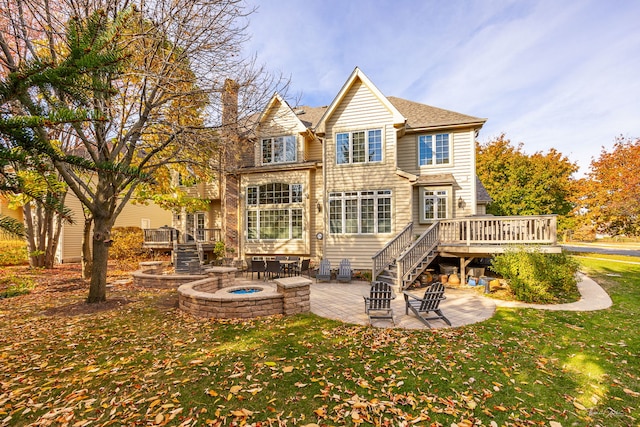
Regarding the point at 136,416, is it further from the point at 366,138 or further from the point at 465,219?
the point at 366,138

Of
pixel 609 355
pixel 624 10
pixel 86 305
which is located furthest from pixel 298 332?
pixel 624 10

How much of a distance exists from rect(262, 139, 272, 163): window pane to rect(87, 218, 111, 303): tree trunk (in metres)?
9.68

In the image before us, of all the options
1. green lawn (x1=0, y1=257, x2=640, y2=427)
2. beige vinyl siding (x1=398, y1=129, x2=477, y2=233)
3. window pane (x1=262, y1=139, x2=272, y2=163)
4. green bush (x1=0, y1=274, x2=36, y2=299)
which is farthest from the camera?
window pane (x1=262, y1=139, x2=272, y2=163)

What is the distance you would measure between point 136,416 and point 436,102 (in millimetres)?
19822

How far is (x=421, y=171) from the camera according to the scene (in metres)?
14.9

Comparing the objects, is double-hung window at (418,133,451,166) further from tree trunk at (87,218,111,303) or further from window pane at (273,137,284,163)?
tree trunk at (87,218,111,303)

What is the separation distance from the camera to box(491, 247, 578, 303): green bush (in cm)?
931

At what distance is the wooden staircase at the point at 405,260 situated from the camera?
36.2 ft

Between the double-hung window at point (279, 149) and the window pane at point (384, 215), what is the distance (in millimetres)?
5921

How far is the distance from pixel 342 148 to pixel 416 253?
6.91 meters

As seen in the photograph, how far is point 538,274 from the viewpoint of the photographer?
958cm

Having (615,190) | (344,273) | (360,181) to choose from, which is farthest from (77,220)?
(615,190)

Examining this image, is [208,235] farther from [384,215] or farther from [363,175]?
[384,215]

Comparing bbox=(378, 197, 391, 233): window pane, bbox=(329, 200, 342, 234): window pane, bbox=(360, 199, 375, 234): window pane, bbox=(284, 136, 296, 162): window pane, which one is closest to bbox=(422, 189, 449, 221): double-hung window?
bbox=(378, 197, 391, 233): window pane
